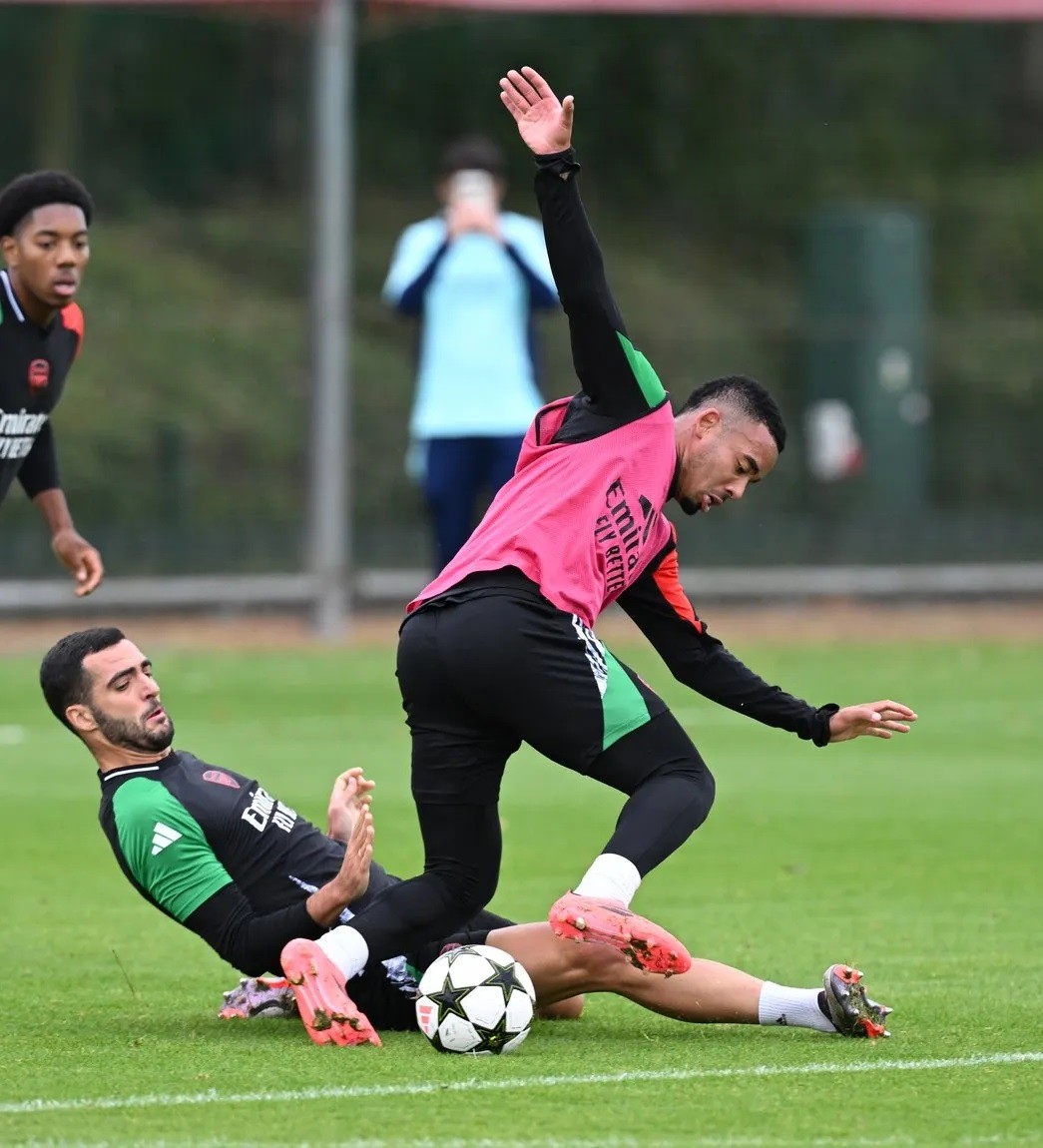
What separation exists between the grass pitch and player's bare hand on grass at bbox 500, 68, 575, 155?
2071 mm

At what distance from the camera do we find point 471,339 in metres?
12.5

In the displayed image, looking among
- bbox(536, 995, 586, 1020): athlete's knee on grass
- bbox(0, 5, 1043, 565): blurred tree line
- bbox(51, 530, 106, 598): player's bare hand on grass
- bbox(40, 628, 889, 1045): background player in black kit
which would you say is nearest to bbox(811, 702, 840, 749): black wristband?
bbox(40, 628, 889, 1045): background player in black kit

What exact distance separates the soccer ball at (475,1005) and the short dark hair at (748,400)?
4.70 feet

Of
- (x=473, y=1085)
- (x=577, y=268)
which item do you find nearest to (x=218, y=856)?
(x=473, y=1085)

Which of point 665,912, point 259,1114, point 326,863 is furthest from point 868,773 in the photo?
point 259,1114

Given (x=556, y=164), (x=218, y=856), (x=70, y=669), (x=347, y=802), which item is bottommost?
(x=218, y=856)

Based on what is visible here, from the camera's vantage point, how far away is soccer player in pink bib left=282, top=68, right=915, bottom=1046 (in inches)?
211

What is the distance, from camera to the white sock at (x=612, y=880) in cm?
519

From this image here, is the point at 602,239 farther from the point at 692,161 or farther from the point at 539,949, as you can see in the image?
the point at 539,949

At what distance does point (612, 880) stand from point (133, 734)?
4.23 feet

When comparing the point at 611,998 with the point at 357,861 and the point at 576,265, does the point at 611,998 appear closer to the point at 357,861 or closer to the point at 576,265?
the point at 357,861

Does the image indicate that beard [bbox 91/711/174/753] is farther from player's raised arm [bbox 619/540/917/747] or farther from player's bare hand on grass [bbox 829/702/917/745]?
player's bare hand on grass [bbox 829/702/917/745]

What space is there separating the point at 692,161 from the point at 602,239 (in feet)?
3.39

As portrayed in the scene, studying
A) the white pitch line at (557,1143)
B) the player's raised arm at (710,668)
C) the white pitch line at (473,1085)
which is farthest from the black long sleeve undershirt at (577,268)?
the white pitch line at (557,1143)
